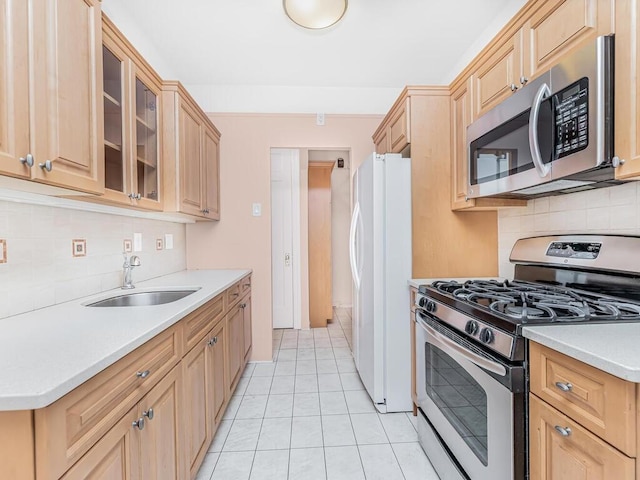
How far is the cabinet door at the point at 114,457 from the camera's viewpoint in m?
0.73

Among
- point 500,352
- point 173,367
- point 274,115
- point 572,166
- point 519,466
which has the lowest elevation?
point 519,466

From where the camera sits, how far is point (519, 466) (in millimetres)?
1006

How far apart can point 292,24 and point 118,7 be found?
1.08 metres

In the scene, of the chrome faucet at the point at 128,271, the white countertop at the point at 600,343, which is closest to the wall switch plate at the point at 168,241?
the chrome faucet at the point at 128,271

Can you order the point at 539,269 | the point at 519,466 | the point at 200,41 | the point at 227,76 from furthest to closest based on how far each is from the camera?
the point at 227,76 → the point at 200,41 → the point at 539,269 → the point at 519,466

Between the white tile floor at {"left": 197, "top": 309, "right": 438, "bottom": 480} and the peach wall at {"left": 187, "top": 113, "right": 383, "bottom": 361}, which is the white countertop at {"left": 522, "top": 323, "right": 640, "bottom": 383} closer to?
the white tile floor at {"left": 197, "top": 309, "right": 438, "bottom": 480}

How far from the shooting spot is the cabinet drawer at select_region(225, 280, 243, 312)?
2.09 m

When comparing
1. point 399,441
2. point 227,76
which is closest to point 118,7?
point 227,76

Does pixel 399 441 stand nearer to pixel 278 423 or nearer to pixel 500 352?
pixel 278 423

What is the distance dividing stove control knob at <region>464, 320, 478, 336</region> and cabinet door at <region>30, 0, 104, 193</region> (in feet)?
5.05

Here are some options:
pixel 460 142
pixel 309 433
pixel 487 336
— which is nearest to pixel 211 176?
pixel 460 142

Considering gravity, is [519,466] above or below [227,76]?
below

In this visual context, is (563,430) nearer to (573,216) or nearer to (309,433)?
(573,216)

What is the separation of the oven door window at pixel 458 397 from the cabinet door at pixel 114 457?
117cm
